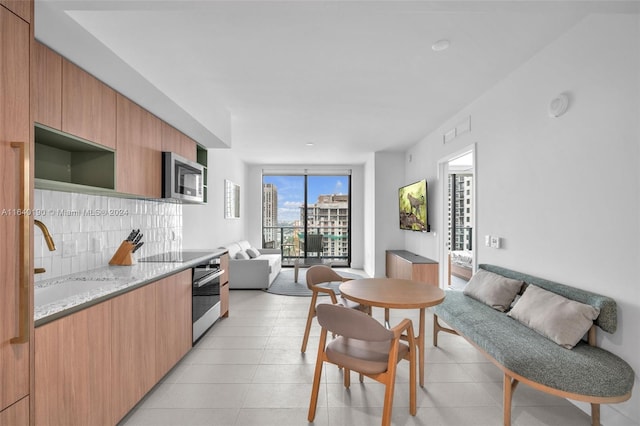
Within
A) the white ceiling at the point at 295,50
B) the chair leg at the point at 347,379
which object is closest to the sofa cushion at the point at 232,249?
the white ceiling at the point at 295,50

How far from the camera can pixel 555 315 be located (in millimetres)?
1915

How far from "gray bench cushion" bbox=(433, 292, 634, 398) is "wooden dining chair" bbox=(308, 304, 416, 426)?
21.8 inches

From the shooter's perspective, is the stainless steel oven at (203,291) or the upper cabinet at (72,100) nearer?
the upper cabinet at (72,100)

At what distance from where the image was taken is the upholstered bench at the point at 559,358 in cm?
158

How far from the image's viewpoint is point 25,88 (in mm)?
1151

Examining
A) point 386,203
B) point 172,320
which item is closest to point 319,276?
point 172,320

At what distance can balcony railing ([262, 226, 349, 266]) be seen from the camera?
7.82 metres

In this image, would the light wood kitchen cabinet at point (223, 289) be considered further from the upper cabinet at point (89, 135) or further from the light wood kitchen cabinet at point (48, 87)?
the light wood kitchen cabinet at point (48, 87)

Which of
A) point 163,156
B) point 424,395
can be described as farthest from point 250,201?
point 424,395

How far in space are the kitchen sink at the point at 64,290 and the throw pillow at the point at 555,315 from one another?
2.76 m

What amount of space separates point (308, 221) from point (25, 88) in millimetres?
6751

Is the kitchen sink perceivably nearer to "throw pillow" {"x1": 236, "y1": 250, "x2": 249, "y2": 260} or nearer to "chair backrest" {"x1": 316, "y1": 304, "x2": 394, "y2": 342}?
"chair backrest" {"x1": 316, "y1": 304, "x2": 394, "y2": 342}

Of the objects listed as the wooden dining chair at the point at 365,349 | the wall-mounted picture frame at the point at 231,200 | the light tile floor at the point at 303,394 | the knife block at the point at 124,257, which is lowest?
the light tile floor at the point at 303,394

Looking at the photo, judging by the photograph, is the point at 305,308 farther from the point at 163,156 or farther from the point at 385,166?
the point at 385,166
